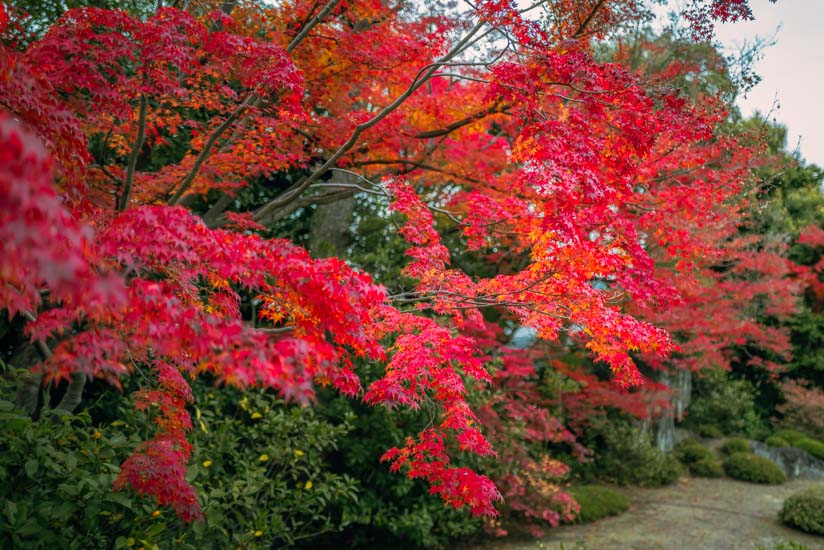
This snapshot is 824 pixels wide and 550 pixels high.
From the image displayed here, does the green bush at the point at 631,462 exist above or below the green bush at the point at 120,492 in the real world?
below

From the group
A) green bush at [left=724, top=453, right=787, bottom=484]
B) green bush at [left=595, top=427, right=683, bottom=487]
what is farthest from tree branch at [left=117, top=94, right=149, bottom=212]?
green bush at [left=724, top=453, right=787, bottom=484]

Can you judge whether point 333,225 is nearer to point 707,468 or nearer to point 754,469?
point 707,468

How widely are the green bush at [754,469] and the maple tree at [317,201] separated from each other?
6.73 meters

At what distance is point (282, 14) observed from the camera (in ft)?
16.6

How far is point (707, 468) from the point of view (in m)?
12.0

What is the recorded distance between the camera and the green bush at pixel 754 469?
38.4 ft

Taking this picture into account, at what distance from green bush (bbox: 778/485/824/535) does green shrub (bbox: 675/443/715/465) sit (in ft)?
12.8

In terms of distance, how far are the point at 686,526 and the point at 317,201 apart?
7.50 m

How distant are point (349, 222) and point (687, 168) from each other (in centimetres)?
502

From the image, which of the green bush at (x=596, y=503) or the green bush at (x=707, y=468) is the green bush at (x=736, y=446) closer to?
the green bush at (x=707, y=468)

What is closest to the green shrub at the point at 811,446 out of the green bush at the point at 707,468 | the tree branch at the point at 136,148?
the green bush at the point at 707,468

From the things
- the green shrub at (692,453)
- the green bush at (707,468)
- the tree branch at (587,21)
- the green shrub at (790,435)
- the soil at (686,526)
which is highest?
the tree branch at (587,21)

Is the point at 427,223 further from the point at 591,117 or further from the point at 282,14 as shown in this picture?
the point at 282,14

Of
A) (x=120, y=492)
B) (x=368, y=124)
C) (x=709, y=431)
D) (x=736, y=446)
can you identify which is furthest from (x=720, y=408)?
(x=120, y=492)
